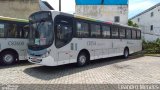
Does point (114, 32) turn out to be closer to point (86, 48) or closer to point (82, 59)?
point (86, 48)

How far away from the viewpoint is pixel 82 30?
12.7 meters

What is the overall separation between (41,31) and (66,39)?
139 cm

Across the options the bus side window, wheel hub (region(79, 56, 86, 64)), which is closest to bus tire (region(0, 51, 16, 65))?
wheel hub (region(79, 56, 86, 64))

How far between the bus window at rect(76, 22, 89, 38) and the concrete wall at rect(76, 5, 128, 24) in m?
24.0

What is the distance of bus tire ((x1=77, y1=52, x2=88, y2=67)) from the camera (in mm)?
12595

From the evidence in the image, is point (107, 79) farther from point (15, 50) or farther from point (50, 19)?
point (15, 50)

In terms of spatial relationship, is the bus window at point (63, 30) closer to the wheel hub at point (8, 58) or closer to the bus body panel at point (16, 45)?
the bus body panel at point (16, 45)

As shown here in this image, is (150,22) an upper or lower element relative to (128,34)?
upper

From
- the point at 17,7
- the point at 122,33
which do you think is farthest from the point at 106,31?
the point at 17,7

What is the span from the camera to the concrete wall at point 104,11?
3625cm

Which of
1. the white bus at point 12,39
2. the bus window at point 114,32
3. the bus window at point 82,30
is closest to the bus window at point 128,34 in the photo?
the bus window at point 114,32

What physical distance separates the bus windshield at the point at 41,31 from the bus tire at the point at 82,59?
2.72m

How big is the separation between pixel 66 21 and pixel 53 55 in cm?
211

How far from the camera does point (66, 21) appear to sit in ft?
37.6
